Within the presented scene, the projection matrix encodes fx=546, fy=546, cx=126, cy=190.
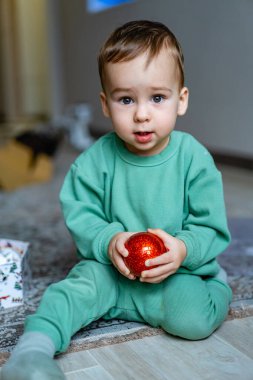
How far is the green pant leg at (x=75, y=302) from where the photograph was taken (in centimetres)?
85

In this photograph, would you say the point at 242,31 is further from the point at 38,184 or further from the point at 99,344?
the point at 99,344

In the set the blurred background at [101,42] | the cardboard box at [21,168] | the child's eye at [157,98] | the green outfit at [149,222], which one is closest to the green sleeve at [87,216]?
the green outfit at [149,222]

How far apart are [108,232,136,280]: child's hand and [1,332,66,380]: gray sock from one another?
0.17 metres

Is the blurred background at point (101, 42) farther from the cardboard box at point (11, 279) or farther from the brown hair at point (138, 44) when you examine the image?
the cardboard box at point (11, 279)

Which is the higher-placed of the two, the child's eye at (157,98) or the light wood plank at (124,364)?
the child's eye at (157,98)

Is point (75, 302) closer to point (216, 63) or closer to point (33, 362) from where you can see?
point (33, 362)

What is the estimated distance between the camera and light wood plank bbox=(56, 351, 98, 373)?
2.73ft

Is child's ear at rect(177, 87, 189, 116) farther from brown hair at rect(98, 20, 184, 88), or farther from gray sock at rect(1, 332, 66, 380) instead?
gray sock at rect(1, 332, 66, 380)

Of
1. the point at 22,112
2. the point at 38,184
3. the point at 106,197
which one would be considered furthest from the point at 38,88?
the point at 106,197

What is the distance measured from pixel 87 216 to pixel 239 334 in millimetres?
346

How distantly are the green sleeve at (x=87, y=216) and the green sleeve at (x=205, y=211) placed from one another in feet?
0.45

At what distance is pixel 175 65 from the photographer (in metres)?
0.94

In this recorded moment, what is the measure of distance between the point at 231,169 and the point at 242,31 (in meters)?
0.65

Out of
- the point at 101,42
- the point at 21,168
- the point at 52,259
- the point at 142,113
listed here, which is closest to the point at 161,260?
the point at 142,113
